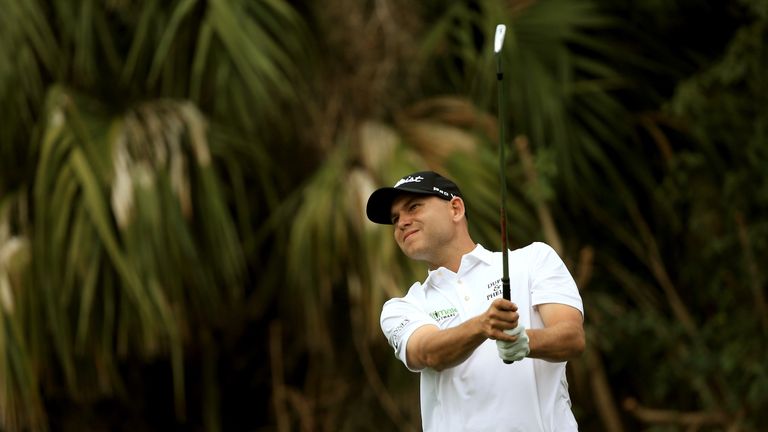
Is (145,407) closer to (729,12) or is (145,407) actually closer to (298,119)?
(298,119)

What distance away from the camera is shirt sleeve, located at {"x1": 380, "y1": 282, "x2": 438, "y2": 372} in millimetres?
4086

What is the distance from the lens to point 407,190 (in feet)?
13.8

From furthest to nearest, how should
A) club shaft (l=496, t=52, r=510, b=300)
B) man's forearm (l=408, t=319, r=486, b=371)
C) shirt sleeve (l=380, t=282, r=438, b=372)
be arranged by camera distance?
shirt sleeve (l=380, t=282, r=438, b=372) → man's forearm (l=408, t=319, r=486, b=371) → club shaft (l=496, t=52, r=510, b=300)

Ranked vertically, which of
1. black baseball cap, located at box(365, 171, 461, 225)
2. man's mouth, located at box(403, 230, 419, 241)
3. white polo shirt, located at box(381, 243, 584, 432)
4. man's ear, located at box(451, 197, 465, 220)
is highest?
black baseball cap, located at box(365, 171, 461, 225)

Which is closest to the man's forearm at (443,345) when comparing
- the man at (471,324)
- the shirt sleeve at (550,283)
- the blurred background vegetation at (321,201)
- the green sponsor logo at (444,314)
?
the man at (471,324)

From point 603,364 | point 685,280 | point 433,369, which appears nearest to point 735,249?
point 685,280

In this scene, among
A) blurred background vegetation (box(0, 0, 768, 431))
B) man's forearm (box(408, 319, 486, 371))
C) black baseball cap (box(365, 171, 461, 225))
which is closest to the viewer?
man's forearm (box(408, 319, 486, 371))

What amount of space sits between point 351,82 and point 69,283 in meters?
1.93

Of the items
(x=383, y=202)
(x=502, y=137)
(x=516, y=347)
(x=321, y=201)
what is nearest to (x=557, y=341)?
(x=516, y=347)

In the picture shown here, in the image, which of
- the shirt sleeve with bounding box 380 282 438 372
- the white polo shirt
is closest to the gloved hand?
the white polo shirt

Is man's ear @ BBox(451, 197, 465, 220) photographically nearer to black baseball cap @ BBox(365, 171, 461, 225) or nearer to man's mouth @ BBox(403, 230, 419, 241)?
black baseball cap @ BBox(365, 171, 461, 225)

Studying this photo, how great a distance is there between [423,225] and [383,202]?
0.16 meters

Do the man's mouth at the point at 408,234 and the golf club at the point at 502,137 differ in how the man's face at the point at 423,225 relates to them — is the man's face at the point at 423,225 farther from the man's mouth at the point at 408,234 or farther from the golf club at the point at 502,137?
the golf club at the point at 502,137

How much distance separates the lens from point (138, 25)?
8.11 meters
